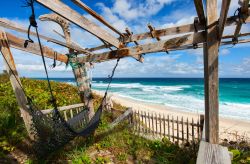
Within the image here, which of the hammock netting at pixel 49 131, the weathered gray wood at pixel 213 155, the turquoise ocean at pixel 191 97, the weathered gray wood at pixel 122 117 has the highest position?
the weathered gray wood at pixel 213 155

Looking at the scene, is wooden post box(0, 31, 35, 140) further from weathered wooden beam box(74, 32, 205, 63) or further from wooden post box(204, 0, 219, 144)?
wooden post box(204, 0, 219, 144)

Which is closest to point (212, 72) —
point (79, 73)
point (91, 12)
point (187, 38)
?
point (187, 38)

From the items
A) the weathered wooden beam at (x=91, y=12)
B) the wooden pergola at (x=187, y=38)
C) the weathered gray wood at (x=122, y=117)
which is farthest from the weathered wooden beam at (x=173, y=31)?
the weathered gray wood at (x=122, y=117)

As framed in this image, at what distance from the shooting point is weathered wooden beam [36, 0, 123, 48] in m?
2.44

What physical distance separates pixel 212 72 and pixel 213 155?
1072mm

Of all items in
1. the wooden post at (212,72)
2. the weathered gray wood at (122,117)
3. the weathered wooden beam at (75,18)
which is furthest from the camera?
the weathered gray wood at (122,117)

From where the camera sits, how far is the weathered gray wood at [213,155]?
2.09 meters

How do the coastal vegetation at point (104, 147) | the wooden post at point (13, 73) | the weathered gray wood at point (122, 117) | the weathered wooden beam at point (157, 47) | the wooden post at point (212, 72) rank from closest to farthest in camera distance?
the wooden post at point (212, 72) → the weathered wooden beam at point (157, 47) → the wooden post at point (13, 73) → the coastal vegetation at point (104, 147) → the weathered gray wood at point (122, 117)

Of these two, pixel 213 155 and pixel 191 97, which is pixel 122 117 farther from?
pixel 191 97

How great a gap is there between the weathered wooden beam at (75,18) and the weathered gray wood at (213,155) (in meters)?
2.14

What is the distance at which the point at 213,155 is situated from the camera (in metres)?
2.25

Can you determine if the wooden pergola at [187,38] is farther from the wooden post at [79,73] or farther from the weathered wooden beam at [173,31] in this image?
the wooden post at [79,73]

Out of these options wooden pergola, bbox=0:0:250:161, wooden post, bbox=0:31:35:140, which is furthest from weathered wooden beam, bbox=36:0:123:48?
wooden post, bbox=0:31:35:140

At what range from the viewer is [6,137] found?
6211mm
